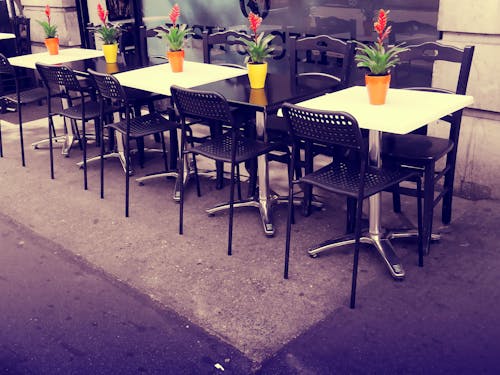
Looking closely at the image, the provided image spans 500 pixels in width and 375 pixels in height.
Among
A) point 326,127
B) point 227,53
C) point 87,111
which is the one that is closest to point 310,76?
point 227,53

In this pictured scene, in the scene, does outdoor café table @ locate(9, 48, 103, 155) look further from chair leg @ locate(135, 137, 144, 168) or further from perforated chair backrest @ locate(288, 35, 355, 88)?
perforated chair backrest @ locate(288, 35, 355, 88)

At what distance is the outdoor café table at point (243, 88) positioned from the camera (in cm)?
398

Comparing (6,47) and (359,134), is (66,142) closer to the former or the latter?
(6,47)

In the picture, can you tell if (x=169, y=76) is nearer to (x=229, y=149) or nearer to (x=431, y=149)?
(x=229, y=149)

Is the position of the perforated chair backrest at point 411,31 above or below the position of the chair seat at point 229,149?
above

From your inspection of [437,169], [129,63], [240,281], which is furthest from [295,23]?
[240,281]

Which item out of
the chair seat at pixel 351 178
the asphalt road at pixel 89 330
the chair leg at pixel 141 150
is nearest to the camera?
the asphalt road at pixel 89 330

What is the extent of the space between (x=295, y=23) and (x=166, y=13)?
7.06 feet

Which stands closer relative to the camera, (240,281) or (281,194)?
(240,281)

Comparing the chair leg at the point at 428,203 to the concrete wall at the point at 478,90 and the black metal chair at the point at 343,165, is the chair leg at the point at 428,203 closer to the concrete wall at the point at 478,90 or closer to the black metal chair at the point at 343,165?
the black metal chair at the point at 343,165

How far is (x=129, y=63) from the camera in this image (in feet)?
18.5

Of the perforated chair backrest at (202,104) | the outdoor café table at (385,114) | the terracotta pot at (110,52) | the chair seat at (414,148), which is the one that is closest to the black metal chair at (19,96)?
the terracotta pot at (110,52)

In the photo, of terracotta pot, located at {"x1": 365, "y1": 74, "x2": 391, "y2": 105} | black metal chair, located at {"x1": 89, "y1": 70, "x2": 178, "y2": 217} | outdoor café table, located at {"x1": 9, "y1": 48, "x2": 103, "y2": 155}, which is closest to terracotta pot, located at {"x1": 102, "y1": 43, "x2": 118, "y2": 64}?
outdoor café table, located at {"x1": 9, "y1": 48, "x2": 103, "y2": 155}

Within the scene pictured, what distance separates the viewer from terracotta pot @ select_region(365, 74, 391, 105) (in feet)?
11.4
